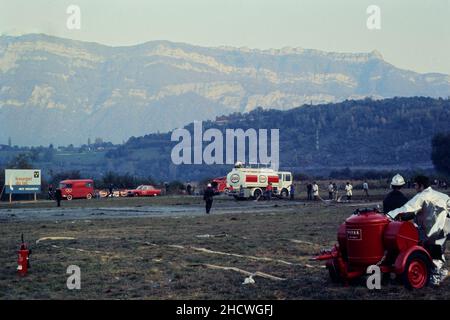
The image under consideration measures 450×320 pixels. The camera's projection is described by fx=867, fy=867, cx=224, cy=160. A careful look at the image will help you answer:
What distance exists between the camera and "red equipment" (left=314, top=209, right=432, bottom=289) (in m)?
14.0

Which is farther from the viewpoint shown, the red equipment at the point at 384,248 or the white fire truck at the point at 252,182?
the white fire truck at the point at 252,182

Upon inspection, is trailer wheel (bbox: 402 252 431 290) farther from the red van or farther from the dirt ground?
the red van

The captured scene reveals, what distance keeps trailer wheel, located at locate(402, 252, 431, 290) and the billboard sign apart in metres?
68.1

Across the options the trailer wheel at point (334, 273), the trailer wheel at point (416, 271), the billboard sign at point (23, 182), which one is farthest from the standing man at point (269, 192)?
the trailer wheel at point (416, 271)

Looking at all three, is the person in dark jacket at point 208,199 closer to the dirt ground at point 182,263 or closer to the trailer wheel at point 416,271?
the dirt ground at point 182,263

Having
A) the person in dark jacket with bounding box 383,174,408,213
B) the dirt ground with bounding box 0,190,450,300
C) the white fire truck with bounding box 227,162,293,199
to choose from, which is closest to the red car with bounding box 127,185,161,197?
the white fire truck with bounding box 227,162,293,199

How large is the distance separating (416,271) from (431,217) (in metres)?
0.97

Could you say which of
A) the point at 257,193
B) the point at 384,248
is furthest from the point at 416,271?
the point at 257,193

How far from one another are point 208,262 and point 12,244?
309 inches

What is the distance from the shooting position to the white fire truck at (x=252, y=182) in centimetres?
6844
